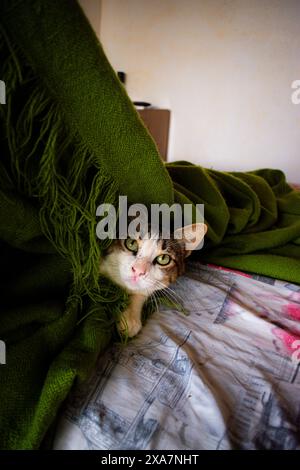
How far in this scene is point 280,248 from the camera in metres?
0.87

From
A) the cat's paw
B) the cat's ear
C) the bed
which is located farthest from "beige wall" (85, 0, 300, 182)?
the cat's paw

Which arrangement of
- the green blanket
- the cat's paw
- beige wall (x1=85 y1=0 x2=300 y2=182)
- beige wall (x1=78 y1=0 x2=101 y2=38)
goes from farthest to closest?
1. beige wall (x1=78 y1=0 x2=101 y2=38)
2. beige wall (x1=85 y1=0 x2=300 y2=182)
3. the cat's paw
4. the green blanket

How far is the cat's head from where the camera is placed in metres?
0.66

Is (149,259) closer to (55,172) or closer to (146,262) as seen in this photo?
(146,262)

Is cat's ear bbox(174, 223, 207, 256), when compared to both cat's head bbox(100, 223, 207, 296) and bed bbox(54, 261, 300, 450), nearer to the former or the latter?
cat's head bbox(100, 223, 207, 296)

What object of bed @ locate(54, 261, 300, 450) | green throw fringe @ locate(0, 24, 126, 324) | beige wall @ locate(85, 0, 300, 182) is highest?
beige wall @ locate(85, 0, 300, 182)

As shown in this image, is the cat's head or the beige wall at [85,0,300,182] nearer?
the cat's head

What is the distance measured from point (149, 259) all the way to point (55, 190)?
340 millimetres

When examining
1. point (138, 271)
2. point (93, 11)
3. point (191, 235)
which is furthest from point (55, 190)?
point (93, 11)

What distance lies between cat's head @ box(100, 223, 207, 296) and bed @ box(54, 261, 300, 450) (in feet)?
0.28

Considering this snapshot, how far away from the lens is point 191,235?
2.34 feet

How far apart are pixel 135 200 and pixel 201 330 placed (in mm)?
322

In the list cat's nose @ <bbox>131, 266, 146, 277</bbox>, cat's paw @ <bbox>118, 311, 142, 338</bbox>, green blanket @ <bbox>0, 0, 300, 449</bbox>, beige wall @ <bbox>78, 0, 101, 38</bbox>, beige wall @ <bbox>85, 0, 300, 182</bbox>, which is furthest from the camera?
beige wall @ <bbox>78, 0, 101, 38</bbox>
